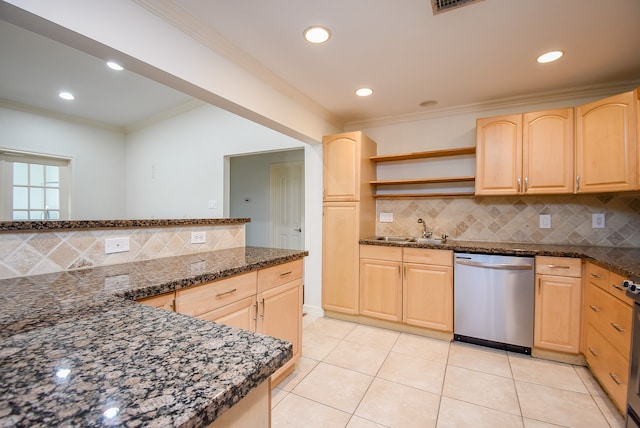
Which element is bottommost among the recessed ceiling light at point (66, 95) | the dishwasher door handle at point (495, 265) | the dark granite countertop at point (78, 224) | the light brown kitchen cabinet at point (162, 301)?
the dishwasher door handle at point (495, 265)

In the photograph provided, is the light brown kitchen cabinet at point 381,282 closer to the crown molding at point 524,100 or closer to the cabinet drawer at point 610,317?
the cabinet drawer at point 610,317

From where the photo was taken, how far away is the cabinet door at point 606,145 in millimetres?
2045

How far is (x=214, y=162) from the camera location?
409cm

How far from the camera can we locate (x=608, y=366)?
173cm

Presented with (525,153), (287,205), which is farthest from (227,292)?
(287,205)

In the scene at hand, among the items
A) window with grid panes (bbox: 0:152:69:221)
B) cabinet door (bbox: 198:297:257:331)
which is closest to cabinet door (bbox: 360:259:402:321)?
cabinet door (bbox: 198:297:257:331)

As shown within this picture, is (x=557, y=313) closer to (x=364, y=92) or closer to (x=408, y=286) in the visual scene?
(x=408, y=286)

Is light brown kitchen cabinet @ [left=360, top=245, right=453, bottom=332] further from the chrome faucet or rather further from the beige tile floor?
the chrome faucet

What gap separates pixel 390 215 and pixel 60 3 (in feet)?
10.1

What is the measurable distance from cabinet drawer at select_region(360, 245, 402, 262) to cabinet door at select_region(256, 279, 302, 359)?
3.43ft

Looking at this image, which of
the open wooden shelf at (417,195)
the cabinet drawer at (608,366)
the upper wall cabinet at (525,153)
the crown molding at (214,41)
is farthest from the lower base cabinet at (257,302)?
the upper wall cabinet at (525,153)

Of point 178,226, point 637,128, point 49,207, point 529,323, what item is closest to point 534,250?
point 529,323

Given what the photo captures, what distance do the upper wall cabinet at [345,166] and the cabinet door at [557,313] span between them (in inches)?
69.8

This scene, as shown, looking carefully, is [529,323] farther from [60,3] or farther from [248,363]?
[60,3]
